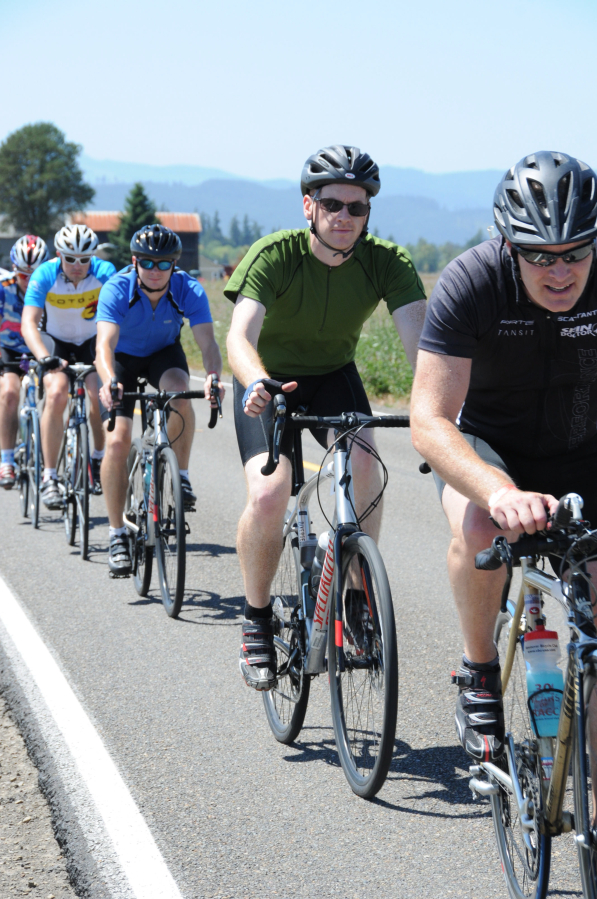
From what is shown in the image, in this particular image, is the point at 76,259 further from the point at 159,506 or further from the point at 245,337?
the point at 245,337

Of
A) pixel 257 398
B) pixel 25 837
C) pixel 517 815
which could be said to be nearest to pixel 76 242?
pixel 257 398

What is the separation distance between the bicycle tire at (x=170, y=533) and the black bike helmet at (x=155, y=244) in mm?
1336

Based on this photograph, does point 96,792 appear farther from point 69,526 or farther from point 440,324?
point 69,526

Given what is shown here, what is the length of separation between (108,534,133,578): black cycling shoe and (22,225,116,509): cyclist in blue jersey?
155 cm

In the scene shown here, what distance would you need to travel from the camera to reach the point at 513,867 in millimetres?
2818

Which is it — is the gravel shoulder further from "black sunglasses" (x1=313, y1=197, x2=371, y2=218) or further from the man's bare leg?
"black sunglasses" (x1=313, y1=197, x2=371, y2=218)

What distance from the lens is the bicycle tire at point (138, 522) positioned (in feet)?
21.2

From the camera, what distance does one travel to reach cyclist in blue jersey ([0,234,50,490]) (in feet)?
31.5

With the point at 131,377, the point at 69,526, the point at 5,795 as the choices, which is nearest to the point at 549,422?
the point at 5,795

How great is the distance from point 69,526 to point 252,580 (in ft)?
13.5

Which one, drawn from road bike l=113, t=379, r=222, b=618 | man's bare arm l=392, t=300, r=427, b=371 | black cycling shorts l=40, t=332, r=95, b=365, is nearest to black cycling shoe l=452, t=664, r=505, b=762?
man's bare arm l=392, t=300, r=427, b=371

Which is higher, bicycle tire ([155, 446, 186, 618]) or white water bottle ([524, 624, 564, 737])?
white water bottle ([524, 624, 564, 737])

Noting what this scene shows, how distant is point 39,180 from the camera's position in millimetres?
137500

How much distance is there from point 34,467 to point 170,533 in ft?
9.99
